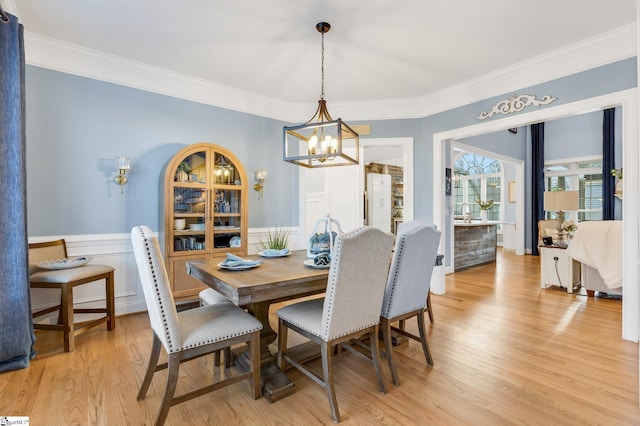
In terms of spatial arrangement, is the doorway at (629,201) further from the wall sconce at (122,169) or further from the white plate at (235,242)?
the wall sconce at (122,169)

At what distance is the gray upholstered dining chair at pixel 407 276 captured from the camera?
1969 mm

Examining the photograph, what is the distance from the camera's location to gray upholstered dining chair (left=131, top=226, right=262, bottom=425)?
1513mm

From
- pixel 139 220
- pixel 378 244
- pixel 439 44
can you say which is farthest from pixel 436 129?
pixel 139 220

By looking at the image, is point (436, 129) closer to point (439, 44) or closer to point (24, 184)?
point (439, 44)

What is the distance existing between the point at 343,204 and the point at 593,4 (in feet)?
10.8

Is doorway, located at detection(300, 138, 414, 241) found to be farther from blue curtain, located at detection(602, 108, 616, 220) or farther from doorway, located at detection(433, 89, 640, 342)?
blue curtain, located at detection(602, 108, 616, 220)

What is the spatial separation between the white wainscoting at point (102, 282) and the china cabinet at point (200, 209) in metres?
0.50

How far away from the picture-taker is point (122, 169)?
3096 mm

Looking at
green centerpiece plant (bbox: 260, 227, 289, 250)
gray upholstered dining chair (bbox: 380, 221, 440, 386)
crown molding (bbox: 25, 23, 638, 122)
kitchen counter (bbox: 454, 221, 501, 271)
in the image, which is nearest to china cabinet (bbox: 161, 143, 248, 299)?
green centerpiece plant (bbox: 260, 227, 289, 250)

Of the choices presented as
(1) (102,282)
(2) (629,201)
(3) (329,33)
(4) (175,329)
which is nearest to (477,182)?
(2) (629,201)

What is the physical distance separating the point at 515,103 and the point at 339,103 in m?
2.12

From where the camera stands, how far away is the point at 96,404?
1.76 m

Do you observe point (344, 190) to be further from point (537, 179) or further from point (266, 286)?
point (537, 179)

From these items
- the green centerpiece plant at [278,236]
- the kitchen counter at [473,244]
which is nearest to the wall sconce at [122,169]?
the green centerpiece plant at [278,236]
